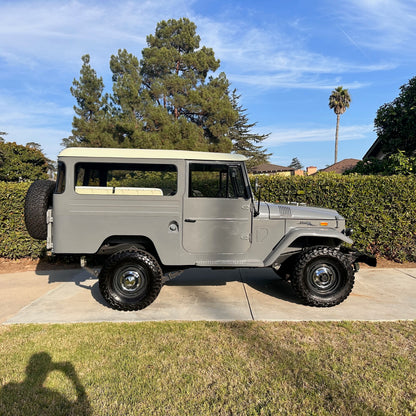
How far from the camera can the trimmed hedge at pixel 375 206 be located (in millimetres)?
6383

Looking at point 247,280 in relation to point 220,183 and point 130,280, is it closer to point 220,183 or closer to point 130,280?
point 220,183

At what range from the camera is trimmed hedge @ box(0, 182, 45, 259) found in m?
6.25

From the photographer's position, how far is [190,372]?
→ 271 centimetres

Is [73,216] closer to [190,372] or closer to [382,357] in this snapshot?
[190,372]

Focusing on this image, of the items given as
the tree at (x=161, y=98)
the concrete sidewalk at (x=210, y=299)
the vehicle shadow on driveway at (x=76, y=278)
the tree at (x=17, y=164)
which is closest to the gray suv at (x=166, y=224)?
the concrete sidewalk at (x=210, y=299)

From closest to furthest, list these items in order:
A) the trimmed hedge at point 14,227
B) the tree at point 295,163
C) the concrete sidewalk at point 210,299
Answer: the concrete sidewalk at point 210,299 → the trimmed hedge at point 14,227 → the tree at point 295,163

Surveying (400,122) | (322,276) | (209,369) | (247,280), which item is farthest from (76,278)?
(400,122)

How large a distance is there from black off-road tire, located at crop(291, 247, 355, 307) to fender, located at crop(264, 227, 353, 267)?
0.21 meters

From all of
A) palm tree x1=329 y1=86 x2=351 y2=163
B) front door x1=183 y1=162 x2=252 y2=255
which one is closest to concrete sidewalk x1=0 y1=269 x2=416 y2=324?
front door x1=183 y1=162 x2=252 y2=255

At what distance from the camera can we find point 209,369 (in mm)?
2744

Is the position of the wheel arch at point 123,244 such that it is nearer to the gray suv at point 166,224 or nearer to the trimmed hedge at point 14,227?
the gray suv at point 166,224

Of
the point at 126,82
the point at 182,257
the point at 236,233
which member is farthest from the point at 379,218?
the point at 126,82

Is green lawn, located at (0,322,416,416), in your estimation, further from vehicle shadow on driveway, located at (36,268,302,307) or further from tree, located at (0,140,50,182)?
tree, located at (0,140,50,182)

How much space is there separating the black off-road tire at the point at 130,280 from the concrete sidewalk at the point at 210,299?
0.16 m
